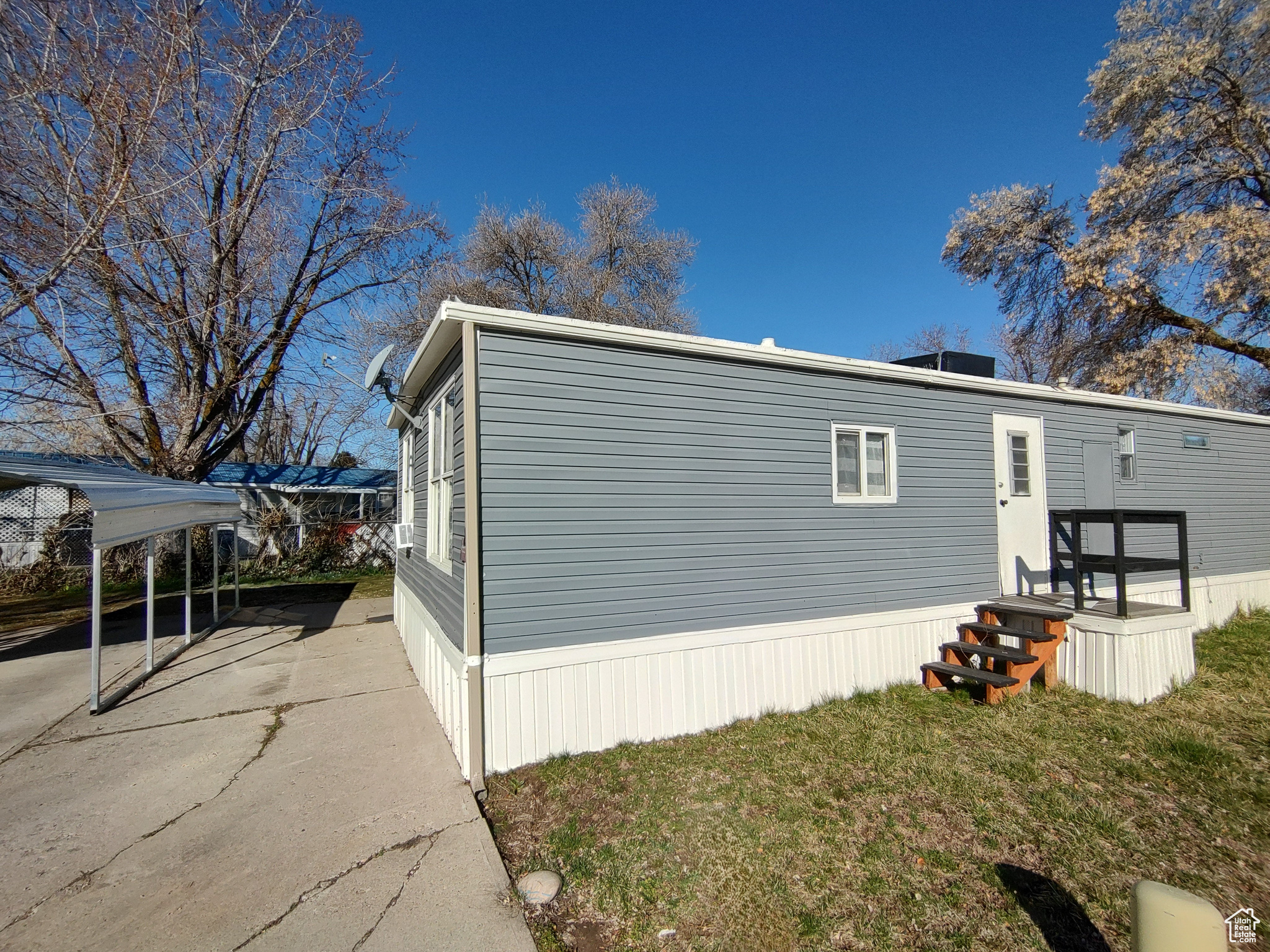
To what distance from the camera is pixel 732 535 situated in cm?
488

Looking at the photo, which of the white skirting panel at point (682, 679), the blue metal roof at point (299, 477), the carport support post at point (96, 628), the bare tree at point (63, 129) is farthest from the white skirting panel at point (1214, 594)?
the blue metal roof at point (299, 477)

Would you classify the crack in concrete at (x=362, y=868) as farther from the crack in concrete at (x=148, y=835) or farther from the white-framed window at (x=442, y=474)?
the white-framed window at (x=442, y=474)

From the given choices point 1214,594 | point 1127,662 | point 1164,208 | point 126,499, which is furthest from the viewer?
point 1164,208

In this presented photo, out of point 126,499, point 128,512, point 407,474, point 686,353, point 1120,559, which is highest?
point 686,353

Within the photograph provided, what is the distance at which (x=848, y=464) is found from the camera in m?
5.59

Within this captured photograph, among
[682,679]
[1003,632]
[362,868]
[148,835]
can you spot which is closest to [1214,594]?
[1003,632]

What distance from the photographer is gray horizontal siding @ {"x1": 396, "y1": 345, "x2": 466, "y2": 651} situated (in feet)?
14.0

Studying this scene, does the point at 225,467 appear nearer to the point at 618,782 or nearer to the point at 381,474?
the point at 381,474

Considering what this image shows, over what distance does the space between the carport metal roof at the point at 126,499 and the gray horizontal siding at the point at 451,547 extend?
2429mm

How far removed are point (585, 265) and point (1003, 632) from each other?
595 inches

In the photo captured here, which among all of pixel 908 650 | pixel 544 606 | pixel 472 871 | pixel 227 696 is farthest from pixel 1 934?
pixel 908 650

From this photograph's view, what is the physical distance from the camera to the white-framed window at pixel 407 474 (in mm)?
7242

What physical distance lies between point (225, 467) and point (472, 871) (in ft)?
61.1

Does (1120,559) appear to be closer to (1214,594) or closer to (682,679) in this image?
(682,679)
